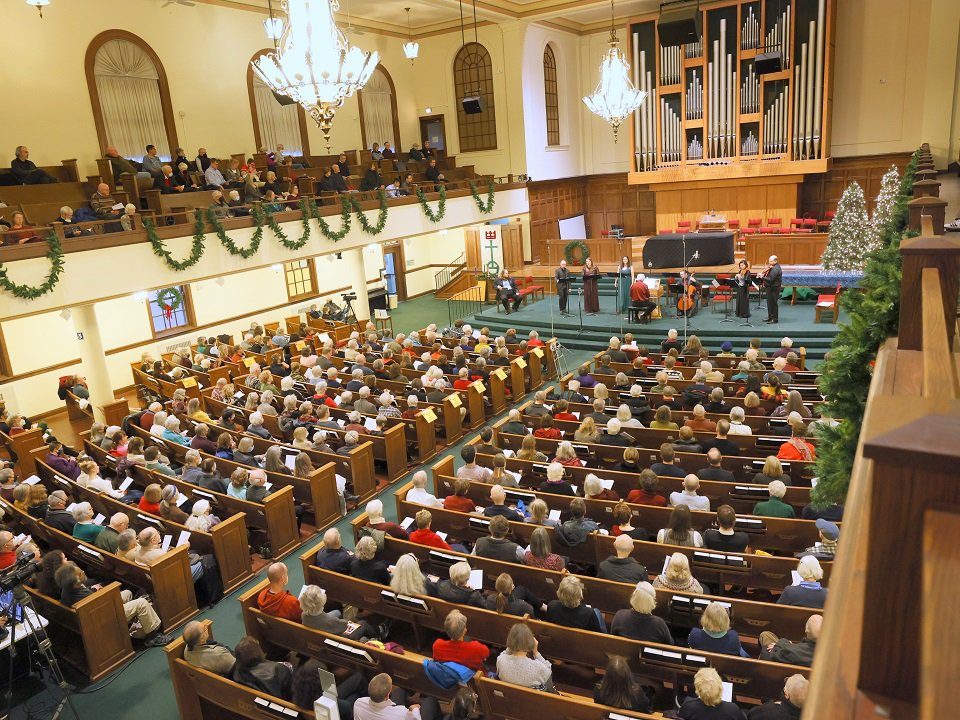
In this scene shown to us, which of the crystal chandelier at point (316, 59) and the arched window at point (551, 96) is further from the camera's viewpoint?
the arched window at point (551, 96)

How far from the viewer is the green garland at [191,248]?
12.3 meters

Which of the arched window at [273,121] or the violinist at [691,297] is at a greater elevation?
the arched window at [273,121]

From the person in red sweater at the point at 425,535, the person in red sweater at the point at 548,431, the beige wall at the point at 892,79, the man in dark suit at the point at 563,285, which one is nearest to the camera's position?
the person in red sweater at the point at 425,535

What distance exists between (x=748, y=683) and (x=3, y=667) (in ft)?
19.9

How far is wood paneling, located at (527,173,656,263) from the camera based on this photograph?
2291 centimetres

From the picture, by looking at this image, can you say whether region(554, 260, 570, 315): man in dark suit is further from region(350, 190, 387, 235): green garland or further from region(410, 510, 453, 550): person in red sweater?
region(410, 510, 453, 550): person in red sweater

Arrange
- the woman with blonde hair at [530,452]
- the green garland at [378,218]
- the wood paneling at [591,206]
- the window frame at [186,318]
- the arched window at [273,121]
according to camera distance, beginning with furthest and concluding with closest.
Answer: the wood paneling at [591,206] < the arched window at [273,121] < the window frame at [186,318] < the green garland at [378,218] < the woman with blonde hair at [530,452]

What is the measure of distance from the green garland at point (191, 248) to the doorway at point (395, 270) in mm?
9996

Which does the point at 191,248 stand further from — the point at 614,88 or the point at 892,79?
the point at 892,79

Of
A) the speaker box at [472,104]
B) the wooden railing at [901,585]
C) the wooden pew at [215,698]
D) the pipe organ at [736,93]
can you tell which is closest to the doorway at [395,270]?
the speaker box at [472,104]

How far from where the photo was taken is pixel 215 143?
1794 cm

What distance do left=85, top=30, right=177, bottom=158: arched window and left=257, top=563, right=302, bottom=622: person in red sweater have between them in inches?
542

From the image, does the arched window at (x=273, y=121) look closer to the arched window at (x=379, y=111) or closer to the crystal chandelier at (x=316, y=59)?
the arched window at (x=379, y=111)

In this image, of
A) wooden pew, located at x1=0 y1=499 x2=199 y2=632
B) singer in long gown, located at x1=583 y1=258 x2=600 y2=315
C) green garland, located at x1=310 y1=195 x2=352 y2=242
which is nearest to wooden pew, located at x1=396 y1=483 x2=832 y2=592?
wooden pew, located at x1=0 y1=499 x2=199 y2=632
